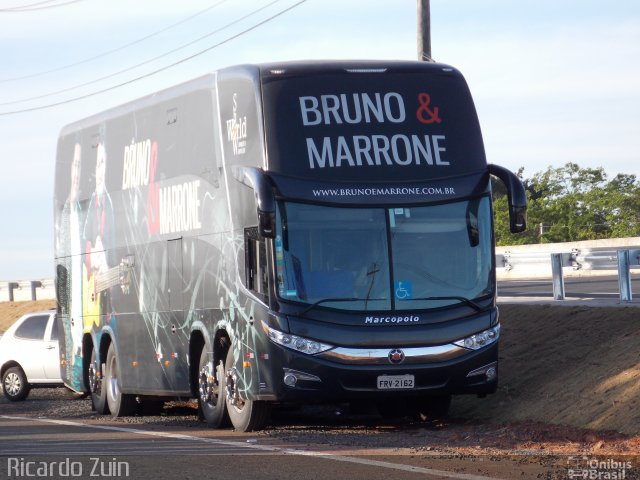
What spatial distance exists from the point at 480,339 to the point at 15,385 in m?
12.7

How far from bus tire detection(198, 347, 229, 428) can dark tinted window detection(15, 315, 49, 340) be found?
30.5ft

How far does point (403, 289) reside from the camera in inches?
607

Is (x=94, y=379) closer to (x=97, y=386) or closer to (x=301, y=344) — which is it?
(x=97, y=386)

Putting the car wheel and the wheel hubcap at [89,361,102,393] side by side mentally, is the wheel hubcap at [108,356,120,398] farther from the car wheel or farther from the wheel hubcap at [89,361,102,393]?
the car wheel

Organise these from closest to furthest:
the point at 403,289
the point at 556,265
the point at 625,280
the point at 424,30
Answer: the point at 403,289 < the point at 625,280 < the point at 556,265 < the point at 424,30

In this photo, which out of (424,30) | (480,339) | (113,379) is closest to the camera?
(480,339)

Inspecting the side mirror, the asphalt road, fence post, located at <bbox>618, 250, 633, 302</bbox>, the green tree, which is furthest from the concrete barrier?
the side mirror

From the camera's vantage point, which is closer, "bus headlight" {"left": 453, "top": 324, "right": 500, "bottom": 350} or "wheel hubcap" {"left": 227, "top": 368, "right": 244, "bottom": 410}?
"bus headlight" {"left": 453, "top": 324, "right": 500, "bottom": 350}

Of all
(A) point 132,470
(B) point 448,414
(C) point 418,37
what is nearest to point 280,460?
(A) point 132,470

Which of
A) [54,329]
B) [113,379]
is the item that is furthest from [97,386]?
[54,329]

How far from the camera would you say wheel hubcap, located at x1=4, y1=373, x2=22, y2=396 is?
1011 inches

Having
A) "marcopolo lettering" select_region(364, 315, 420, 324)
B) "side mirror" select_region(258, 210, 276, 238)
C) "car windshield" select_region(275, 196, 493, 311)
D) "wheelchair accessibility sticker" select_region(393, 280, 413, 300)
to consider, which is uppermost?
"side mirror" select_region(258, 210, 276, 238)

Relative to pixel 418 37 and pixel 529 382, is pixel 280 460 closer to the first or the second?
pixel 529 382

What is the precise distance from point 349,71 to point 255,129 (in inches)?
55.3
